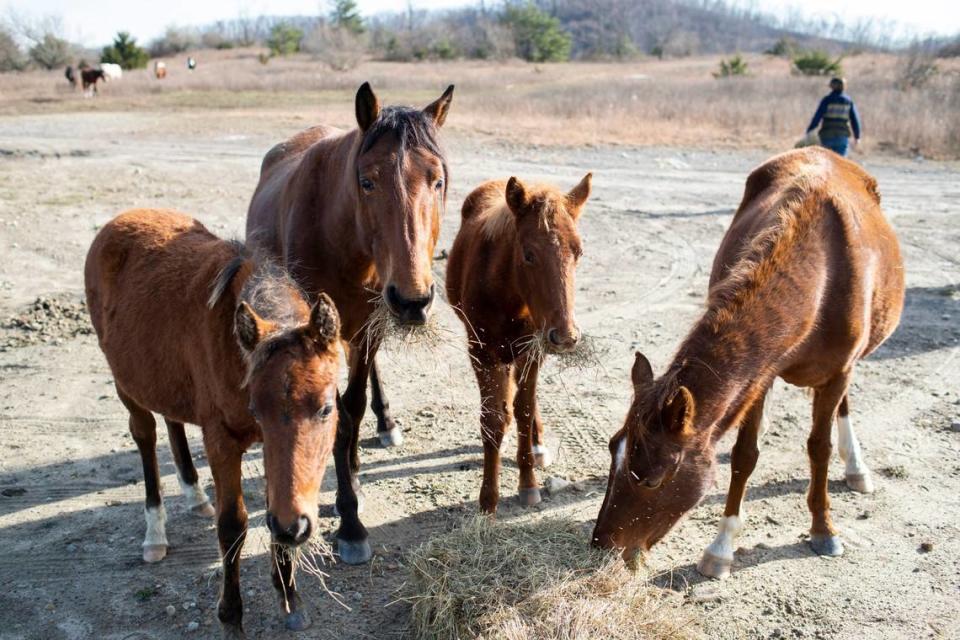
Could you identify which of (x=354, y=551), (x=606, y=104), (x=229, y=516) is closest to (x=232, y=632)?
(x=229, y=516)

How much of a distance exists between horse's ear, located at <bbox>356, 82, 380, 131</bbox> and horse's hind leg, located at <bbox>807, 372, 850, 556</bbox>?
2869 mm

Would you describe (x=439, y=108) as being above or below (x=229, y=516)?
above

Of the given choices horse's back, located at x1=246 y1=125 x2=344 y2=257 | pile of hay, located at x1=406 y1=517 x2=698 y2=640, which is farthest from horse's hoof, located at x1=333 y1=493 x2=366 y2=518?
horse's back, located at x1=246 y1=125 x2=344 y2=257

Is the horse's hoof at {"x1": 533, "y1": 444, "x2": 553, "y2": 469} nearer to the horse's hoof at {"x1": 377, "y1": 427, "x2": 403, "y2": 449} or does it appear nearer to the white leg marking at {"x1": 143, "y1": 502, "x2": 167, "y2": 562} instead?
the horse's hoof at {"x1": 377, "y1": 427, "x2": 403, "y2": 449}

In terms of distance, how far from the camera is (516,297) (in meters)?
4.19

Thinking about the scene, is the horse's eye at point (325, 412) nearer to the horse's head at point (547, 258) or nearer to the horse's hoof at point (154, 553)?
the horse's head at point (547, 258)

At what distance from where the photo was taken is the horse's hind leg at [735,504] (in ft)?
12.8

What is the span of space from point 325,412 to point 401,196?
1.24 m

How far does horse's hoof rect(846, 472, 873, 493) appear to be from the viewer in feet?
15.3

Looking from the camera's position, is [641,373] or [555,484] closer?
[641,373]

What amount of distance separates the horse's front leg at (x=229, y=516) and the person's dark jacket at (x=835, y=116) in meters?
11.5

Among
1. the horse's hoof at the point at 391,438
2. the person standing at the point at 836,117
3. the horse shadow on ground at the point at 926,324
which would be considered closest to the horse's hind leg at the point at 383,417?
the horse's hoof at the point at 391,438

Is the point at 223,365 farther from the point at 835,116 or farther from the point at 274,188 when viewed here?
the point at 835,116

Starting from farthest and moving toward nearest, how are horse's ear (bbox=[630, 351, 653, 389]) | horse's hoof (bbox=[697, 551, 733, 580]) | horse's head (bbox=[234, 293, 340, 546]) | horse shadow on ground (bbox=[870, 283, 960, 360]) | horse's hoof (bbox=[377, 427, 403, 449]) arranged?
horse shadow on ground (bbox=[870, 283, 960, 360]), horse's hoof (bbox=[377, 427, 403, 449]), horse's hoof (bbox=[697, 551, 733, 580]), horse's ear (bbox=[630, 351, 653, 389]), horse's head (bbox=[234, 293, 340, 546])
